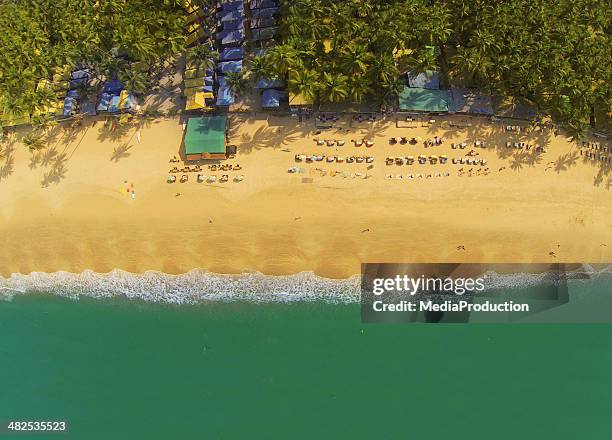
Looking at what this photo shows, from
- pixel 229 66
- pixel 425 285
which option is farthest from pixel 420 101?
pixel 229 66

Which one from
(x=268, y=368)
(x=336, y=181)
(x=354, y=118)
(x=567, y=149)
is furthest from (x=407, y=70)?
(x=268, y=368)

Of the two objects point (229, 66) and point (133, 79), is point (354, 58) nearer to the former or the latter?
point (229, 66)

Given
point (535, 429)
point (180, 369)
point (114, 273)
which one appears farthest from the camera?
point (114, 273)

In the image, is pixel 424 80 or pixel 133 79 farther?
pixel 133 79

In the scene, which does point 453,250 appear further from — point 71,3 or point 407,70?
point 71,3

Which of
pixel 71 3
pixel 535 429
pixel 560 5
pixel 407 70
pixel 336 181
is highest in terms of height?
pixel 71 3

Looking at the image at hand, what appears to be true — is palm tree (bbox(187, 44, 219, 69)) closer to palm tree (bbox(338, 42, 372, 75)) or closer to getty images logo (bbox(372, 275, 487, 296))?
palm tree (bbox(338, 42, 372, 75))
